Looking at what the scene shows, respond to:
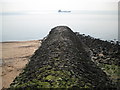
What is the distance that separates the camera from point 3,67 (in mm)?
13008

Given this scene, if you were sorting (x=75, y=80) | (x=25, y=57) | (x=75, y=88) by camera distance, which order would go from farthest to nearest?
(x=25, y=57), (x=75, y=80), (x=75, y=88)

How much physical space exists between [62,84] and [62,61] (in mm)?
2342

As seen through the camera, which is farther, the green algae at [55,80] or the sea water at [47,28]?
the sea water at [47,28]

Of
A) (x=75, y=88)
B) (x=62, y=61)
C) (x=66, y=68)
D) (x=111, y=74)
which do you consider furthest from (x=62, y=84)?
(x=111, y=74)

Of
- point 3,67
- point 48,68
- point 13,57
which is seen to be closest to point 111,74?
point 48,68

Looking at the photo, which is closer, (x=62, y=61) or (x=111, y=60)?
(x=62, y=61)

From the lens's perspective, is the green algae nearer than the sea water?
Yes

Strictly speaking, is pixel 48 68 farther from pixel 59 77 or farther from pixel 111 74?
pixel 111 74

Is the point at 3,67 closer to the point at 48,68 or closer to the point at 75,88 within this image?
the point at 48,68

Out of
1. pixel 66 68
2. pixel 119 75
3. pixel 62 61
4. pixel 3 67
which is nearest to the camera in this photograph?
pixel 66 68

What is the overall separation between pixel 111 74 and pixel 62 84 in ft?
17.7

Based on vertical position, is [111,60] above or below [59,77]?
below

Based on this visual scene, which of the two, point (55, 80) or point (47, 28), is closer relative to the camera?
point (55, 80)

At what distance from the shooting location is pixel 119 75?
36.2 feet
